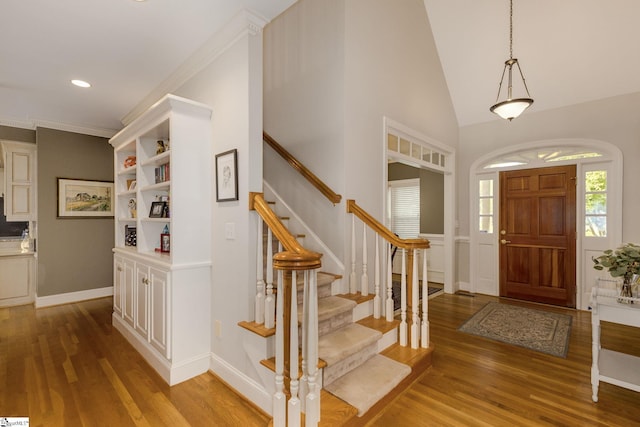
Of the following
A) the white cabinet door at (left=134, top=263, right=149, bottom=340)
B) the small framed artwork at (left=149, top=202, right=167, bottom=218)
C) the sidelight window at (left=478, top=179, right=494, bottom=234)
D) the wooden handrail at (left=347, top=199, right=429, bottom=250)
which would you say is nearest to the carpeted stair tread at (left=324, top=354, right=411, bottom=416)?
the wooden handrail at (left=347, top=199, right=429, bottom=250)

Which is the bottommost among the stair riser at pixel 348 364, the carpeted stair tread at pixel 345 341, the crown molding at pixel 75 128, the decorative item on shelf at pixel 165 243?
the stair riser at pixel 348 364

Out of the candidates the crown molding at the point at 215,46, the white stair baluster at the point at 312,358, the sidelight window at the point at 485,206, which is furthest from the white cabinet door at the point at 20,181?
the sidelight window at the point at 485,206

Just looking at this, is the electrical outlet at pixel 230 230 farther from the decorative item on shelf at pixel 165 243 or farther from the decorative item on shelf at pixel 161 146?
the decorative item on shelf at pixel 161 146

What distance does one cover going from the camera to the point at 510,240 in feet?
15.5

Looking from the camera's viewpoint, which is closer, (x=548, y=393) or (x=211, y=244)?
(x=548, y=393)

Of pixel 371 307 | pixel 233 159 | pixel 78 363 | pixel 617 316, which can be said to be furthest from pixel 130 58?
pixel 617 316

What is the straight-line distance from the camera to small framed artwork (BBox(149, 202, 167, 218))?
280 cm

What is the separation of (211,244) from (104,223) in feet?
11.1

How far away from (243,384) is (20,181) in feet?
15.1

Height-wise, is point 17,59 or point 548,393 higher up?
point 17,59

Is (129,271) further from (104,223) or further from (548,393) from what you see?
(548,393)

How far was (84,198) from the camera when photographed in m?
4.53

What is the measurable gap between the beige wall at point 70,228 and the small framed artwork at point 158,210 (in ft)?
8.28

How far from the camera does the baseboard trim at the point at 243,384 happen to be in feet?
6.44
